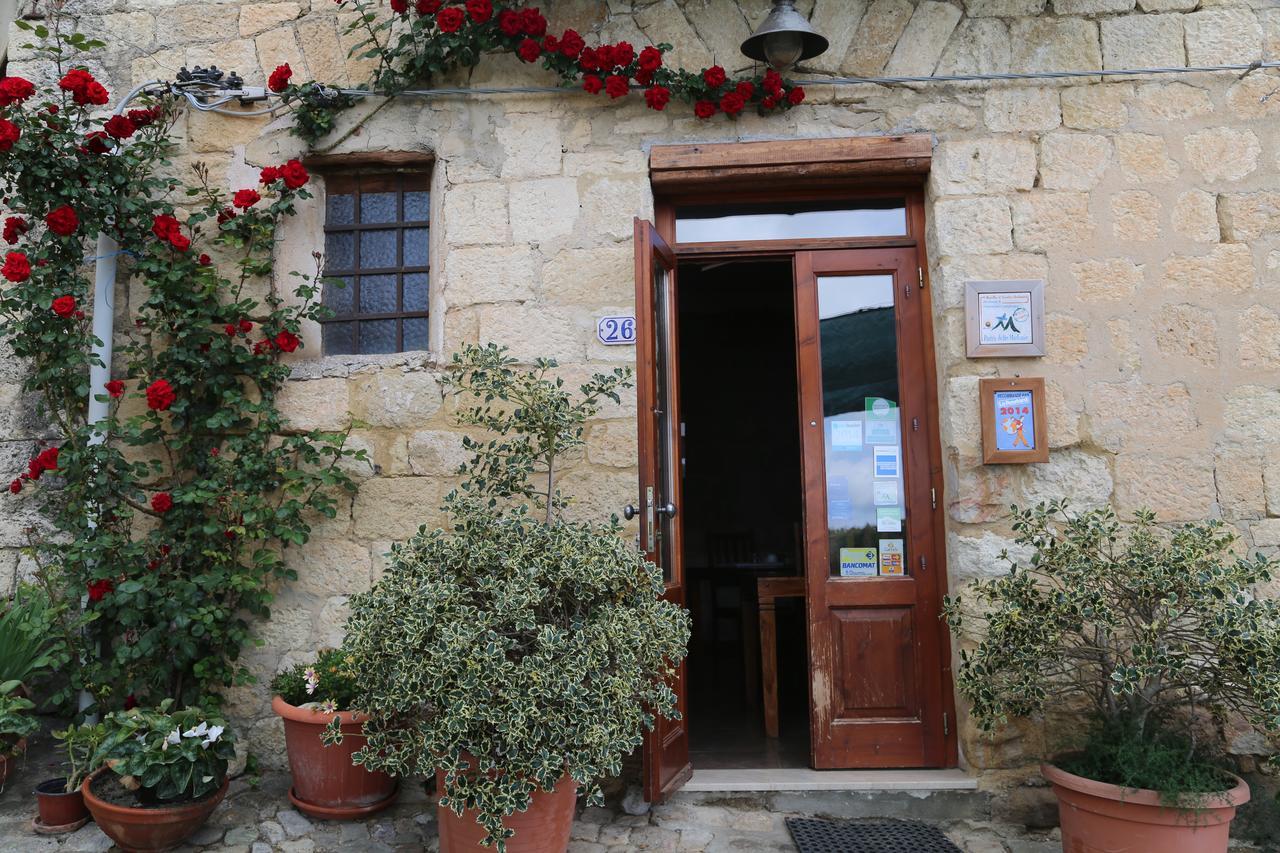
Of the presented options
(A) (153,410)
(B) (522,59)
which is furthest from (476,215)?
(A) (153,410)

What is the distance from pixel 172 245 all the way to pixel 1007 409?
3382mm

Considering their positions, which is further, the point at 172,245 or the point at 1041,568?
the point at 172,245

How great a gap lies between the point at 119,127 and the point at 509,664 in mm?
2726

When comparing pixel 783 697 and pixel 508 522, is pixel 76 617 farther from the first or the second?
pixel 783 697

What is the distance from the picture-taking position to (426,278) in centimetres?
395

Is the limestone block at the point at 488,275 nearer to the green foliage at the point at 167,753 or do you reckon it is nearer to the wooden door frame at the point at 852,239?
the wooden door frame at the point at 852,239

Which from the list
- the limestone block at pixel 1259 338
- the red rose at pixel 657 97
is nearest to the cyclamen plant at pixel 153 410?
the red rose at pixel 657 97

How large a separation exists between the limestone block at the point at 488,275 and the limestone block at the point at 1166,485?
2.45m

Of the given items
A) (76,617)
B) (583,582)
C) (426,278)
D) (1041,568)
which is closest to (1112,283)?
(1041,568)

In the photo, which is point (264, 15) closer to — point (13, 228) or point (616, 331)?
point (13, 228)

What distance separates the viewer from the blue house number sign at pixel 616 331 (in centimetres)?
367

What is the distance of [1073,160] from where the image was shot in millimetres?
3611

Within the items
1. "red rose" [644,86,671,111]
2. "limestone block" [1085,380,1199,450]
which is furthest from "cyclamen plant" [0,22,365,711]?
"limestone block" [1085,380,1199,450]

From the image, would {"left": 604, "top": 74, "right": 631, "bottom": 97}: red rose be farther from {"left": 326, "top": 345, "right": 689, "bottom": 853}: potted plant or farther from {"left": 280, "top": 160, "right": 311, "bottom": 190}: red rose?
Answer: {"left": 326, "top": 345, "right": 689, "bottom": 853}: potted plant
